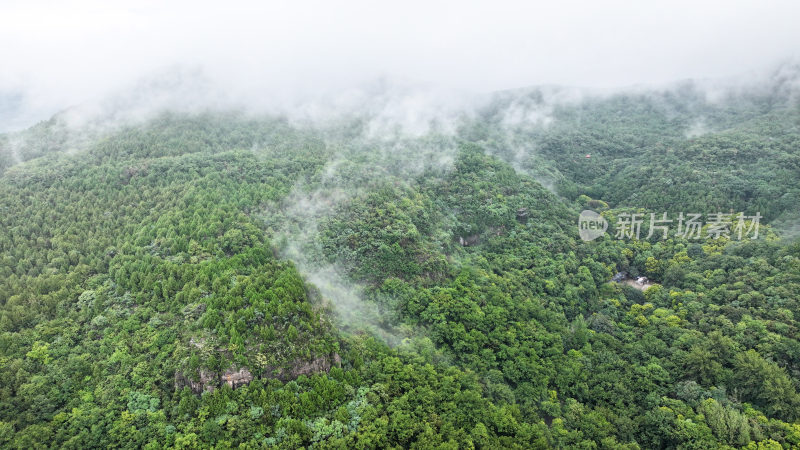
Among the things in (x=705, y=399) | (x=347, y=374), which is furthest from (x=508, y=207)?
(x=347, y=374)

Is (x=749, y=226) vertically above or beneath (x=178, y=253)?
beneath

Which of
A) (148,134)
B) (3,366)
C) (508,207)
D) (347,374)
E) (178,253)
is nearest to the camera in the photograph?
(3,366)

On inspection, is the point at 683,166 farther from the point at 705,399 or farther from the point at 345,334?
the point at 345,334

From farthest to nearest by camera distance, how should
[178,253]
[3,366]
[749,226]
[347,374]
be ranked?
[749,226]
[178,253]
[347,374]
[3,366]

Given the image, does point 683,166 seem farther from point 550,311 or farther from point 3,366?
point 3,366

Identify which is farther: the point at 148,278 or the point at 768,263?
the point at 768,263

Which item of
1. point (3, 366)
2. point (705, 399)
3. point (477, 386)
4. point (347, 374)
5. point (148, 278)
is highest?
point (148, 278)

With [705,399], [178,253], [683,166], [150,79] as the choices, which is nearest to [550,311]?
[705,399]
